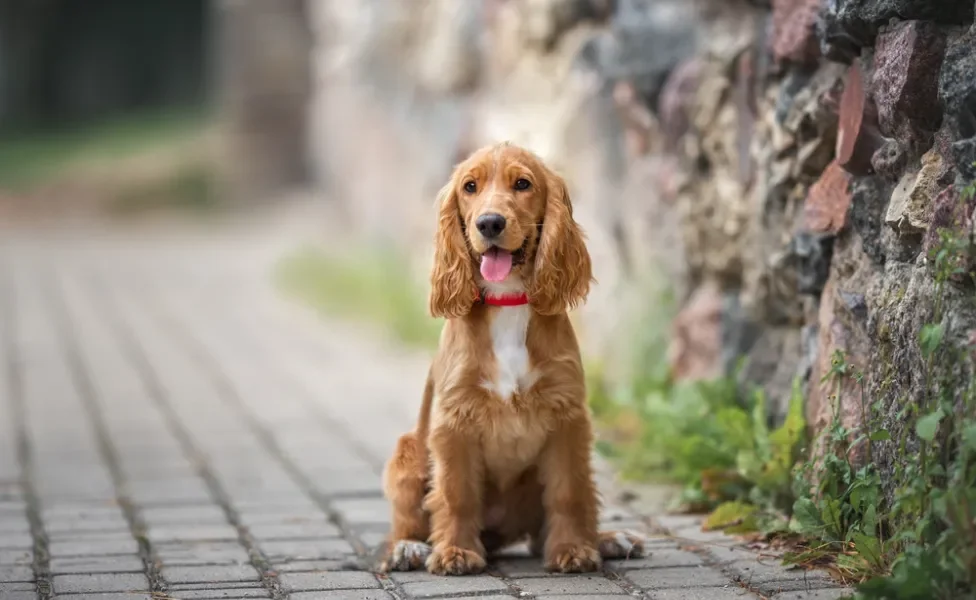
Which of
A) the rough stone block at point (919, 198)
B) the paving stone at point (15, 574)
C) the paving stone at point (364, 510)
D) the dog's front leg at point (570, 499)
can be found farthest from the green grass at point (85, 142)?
the rough stone block at point (919, 198)

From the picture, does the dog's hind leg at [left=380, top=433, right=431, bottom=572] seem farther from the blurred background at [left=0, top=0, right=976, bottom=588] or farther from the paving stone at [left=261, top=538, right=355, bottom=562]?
the blurred background at [left=0, top=0, right=976, bottom=588]

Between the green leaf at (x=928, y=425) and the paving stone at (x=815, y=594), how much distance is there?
1.78 ft

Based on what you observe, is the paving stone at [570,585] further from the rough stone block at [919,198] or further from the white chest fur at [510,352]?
the rough stone block at [919,198]

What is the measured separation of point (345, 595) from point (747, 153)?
2.40 meters

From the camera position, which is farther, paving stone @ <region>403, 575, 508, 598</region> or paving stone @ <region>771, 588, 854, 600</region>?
paving stone @ <region>403, 575, 508, 598</region>

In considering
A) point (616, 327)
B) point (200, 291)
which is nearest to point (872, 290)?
point (616, 327)

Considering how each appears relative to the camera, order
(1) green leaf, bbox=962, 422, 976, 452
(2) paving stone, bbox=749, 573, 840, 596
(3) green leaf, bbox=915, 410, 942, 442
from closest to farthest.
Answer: (1) green leaf, bbox=962, 422, 976, 452
(3) green leaf, bbox=915, 410, 942, 442
(2) paving stone, bbox=749, 573, 840, 596

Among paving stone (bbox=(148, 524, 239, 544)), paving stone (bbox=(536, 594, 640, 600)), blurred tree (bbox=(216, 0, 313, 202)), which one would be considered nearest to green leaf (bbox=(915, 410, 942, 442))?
paving stone (bbox=(536, 594, 640, 600))

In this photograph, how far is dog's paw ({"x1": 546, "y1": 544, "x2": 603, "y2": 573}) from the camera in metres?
3.82

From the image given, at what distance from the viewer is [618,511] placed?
4.79m

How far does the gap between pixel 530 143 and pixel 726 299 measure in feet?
6.66

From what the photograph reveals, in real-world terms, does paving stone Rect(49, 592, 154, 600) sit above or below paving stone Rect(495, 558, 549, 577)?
below

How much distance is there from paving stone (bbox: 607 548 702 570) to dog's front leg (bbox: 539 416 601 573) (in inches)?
4.4

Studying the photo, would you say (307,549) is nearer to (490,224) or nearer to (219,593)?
(219,593)
